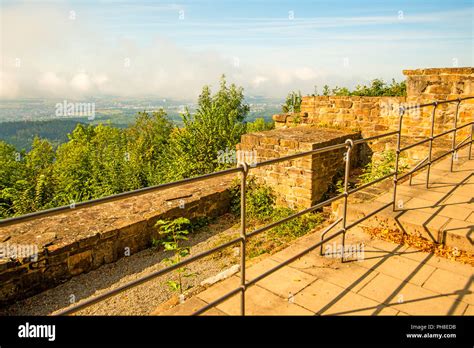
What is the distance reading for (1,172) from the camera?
416 inches

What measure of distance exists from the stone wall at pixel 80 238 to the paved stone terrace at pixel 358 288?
2513mm

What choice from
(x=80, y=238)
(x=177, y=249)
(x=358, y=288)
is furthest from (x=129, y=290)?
(x=358, y=288)

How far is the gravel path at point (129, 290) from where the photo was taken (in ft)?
15.6

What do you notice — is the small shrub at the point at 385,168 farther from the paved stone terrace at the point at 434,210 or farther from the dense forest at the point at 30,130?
the dense forest at the point at 30,130

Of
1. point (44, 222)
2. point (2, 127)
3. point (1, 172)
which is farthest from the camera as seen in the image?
point (2, 127)

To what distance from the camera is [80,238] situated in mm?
5594

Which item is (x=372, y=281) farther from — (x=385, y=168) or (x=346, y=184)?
(x=385, y=168)

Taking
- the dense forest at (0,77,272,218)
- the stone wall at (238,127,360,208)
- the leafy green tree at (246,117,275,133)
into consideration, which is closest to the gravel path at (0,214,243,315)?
the stone wall at (238,127,360,208)

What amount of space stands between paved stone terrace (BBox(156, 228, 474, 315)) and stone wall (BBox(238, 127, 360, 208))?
13.6ft

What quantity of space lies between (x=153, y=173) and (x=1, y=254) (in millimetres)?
5887

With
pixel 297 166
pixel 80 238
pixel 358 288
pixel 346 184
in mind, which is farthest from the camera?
pixel 297 166

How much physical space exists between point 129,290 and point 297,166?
4.20 m
